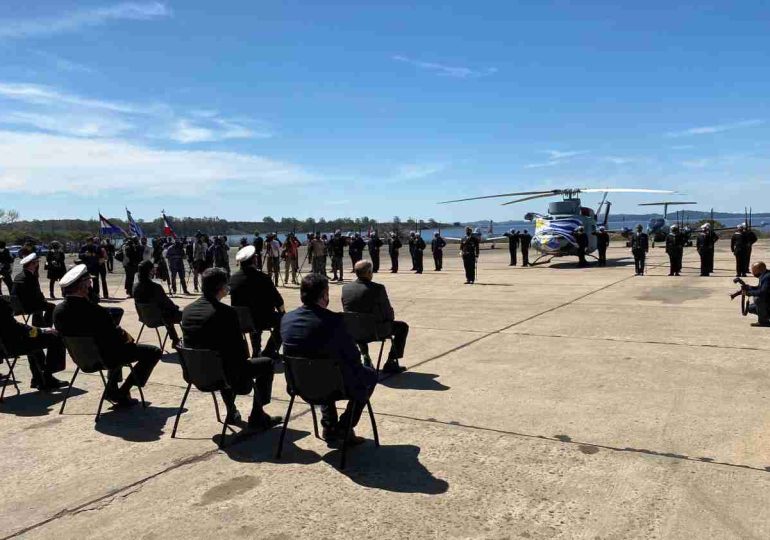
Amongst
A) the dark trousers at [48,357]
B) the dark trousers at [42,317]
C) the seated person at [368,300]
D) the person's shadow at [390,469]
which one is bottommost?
the person's shadow at [390,469]

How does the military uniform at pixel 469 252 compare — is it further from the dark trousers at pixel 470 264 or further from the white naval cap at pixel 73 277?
the white naval cap at pixel 73 277

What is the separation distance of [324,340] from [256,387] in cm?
123

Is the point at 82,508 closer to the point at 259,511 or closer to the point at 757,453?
the point at 259,511

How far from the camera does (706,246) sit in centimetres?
1783

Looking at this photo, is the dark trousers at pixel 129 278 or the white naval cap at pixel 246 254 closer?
the white naval cap at pixel 246 254

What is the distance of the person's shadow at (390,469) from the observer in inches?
154

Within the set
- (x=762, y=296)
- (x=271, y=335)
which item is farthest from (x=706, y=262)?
(x=271, y=335)

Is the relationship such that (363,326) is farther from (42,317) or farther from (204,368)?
(42,317)

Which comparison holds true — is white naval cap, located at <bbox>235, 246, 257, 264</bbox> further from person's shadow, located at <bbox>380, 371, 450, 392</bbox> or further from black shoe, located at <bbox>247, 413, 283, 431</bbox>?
black shoe, located at <bbox>247, 413, 283, 431</bbox>

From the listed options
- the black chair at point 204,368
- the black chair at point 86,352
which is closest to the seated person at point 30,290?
the black chair at point 86,352

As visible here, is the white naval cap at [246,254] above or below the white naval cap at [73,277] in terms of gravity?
above

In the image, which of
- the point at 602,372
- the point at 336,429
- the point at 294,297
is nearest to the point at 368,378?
the point at 336,429

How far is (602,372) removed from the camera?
267 inches

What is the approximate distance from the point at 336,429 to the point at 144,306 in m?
4.27
